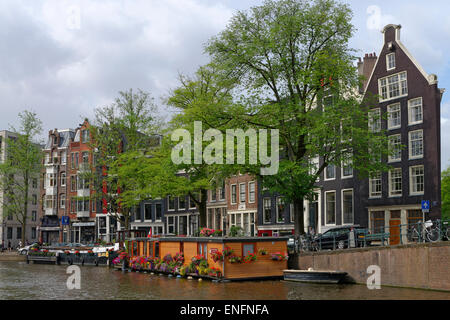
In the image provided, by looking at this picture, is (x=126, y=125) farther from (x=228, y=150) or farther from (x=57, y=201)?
(x=57, y=201)

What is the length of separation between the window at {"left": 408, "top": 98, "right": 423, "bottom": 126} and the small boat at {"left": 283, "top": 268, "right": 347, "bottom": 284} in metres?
16.0

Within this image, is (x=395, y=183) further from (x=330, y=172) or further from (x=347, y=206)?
(x=330, y=172)

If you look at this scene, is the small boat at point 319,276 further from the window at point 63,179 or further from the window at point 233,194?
the window at point 63,179

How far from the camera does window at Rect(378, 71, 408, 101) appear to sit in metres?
40.2

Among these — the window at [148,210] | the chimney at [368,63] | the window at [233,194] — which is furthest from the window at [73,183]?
the chimney at [368,63]

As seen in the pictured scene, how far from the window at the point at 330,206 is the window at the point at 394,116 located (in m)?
7.28

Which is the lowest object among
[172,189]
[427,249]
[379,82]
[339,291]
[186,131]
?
[339,291]

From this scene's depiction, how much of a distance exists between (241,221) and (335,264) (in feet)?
82.4

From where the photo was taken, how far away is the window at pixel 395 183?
1579 inches

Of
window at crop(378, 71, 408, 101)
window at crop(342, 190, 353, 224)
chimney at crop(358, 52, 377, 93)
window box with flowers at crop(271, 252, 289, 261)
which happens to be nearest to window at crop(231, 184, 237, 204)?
window at crop(342, 190, 353, 224)

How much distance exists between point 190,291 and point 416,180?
67.4ft

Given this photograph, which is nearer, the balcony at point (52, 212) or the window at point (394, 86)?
the window at point (394, 86)
